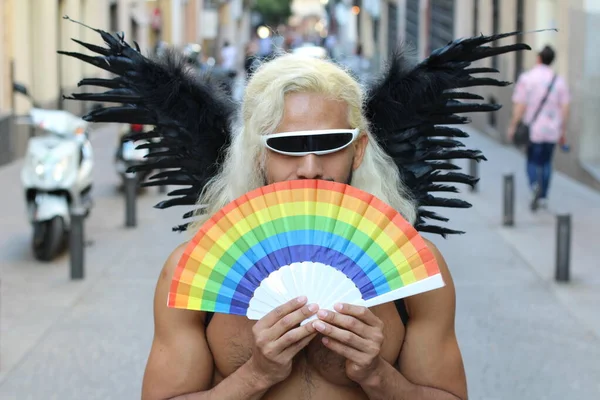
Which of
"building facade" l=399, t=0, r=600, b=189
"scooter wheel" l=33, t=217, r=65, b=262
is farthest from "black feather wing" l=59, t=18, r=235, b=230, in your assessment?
"scooter wheel" l=33, t=217, r=65, b=262

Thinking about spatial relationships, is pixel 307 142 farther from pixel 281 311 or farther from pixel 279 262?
pixel 281 311

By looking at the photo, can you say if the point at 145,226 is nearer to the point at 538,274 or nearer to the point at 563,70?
the point at 538,274

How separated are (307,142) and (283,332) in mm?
499

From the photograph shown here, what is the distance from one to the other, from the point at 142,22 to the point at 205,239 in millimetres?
35369

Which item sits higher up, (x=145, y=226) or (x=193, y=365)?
(x=193, y=365)

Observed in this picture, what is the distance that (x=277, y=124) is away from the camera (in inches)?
101

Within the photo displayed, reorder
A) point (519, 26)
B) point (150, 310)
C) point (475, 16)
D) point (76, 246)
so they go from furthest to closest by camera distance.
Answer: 1. point (475, 16)
2. point (519, 26)
3. point (76, 246)
4. point (150, 310)

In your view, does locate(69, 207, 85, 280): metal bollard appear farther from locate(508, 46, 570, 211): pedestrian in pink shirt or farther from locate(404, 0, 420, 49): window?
A: locate(404, 0, 420, 49): window

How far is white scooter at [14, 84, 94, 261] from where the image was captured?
371 inches

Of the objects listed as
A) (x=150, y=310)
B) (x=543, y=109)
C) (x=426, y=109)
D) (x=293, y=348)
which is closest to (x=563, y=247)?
(x=150, y=310)

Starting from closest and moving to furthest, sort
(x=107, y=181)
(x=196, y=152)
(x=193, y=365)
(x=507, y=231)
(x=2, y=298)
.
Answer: (x=193, y=365) < (x=196, y=152) < (x=2, y=298) < (x=507, y=231) < (x=107, y=181)

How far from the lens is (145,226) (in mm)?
11961

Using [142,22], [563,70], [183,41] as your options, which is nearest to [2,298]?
[563,70]

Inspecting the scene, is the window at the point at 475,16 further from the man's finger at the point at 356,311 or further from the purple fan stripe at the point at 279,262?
the man's finger at the point at 356,311
